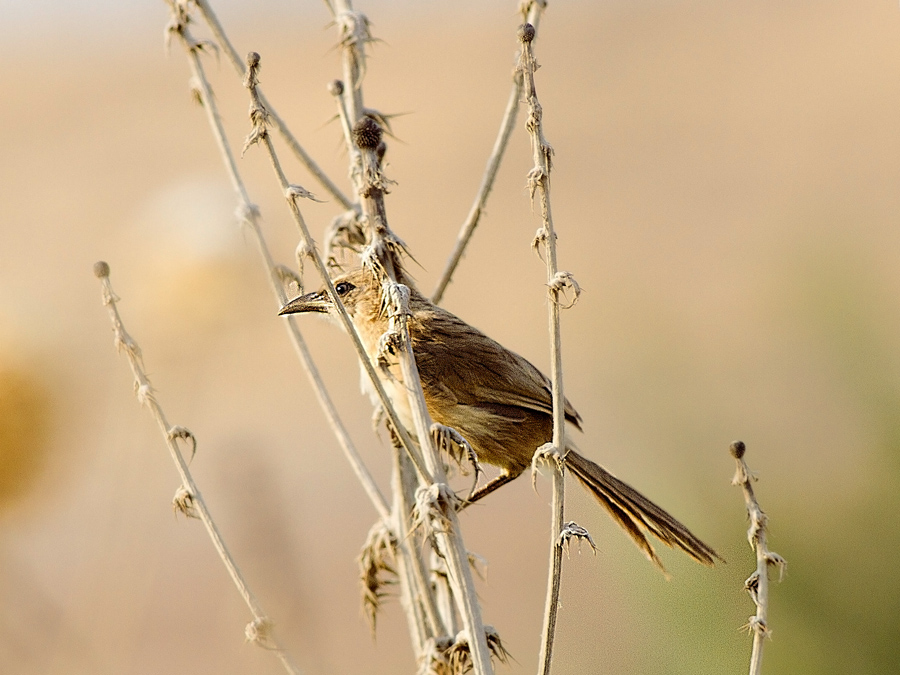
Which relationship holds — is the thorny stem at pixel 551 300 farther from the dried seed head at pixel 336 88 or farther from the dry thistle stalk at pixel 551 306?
the dried seed head at pixel 336 88

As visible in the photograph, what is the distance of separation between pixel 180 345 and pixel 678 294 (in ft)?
61.2

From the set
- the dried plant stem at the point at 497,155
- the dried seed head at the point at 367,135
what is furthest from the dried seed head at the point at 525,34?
the dried plant stem at the point at 497,155

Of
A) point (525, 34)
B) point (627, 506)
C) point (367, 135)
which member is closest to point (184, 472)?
point (367, 135)

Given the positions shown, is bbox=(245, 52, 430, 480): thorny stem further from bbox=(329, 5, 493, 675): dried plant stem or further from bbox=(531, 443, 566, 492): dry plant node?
bbox=(531, 443, 566, 492): dry plant node

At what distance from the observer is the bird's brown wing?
3.99 metres

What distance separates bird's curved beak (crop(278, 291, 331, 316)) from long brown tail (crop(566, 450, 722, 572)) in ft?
3.65

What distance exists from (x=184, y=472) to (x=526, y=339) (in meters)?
16.4

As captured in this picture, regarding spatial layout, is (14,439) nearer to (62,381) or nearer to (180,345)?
(62,381)

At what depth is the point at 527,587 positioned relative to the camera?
11727mm

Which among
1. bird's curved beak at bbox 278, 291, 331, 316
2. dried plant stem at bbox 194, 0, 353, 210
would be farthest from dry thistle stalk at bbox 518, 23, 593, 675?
bird's curved beak at bbox 278, 291, 331, 316

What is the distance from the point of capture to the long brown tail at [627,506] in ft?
12.7

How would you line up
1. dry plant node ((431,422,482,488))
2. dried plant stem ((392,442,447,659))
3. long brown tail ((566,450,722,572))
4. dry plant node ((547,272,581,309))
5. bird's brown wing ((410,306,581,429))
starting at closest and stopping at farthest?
dry plant node ((547,272,581,309))
dry plant node ((431,422,482,488))
dried plant stem ((392,442,447,659))
long brown tail ((566,450,722,572))
bird's brown wing ((410,306,581,429))

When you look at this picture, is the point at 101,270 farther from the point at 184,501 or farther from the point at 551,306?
the point at 551,306

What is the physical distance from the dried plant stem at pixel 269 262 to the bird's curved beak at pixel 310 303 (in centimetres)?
35
